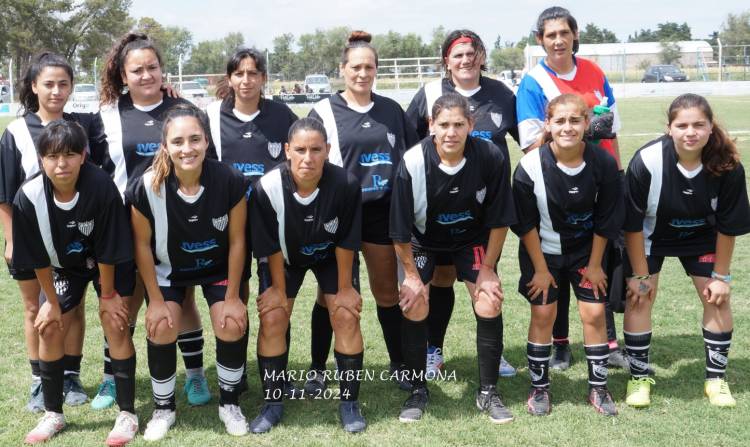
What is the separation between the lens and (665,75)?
36188mm

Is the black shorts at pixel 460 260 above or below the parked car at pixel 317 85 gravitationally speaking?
below

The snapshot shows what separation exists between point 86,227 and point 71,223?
7 centimetres

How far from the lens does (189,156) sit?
3.44 meters

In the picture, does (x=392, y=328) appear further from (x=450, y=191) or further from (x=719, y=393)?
(x=719, y=393)

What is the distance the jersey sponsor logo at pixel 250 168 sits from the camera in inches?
153

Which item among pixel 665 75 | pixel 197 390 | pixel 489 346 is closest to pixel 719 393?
pixel 489 346

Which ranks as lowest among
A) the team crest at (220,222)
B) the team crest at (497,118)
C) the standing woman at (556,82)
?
the team crest at (220,222)

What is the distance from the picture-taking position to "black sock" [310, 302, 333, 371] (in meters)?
4.12

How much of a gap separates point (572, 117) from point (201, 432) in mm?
2403

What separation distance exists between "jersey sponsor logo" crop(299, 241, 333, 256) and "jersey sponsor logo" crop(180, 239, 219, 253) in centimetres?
44

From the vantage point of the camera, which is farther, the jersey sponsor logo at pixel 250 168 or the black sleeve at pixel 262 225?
the jersey sponsor logo at pixel 250 168

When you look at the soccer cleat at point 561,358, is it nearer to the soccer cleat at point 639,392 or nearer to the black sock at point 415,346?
the soccer cleat at point 639,392

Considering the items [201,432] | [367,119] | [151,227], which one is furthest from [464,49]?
[201,432]

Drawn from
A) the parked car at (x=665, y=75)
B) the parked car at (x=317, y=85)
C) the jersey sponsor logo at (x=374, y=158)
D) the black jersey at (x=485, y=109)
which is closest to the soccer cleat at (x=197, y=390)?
the jersey sponsor logo at (x=374, y=158)
